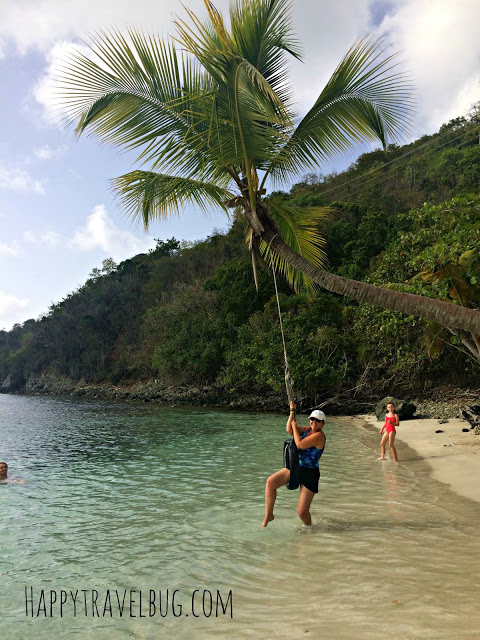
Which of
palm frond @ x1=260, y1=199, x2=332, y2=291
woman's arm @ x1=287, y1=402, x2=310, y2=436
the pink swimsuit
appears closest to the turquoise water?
the pink swimsuit

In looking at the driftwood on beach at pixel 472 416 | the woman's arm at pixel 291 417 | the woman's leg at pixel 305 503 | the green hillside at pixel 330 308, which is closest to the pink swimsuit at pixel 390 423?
the green hillside at pixel 330 308

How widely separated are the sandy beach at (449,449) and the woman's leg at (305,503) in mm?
2631

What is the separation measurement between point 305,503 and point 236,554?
0.99 metres

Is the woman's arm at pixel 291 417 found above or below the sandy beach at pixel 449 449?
above

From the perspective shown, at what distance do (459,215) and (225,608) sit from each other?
998 centimetres

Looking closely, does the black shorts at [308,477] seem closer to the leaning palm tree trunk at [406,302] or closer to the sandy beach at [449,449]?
the leaning palm tree trunk at [406,302]

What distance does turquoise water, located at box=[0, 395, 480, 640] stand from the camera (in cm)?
366

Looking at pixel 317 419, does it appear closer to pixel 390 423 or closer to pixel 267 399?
pixel 390 423

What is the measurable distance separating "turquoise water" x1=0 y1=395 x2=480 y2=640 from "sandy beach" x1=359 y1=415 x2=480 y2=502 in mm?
381

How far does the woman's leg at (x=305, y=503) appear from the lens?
18.0 feet

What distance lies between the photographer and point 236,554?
5.09 metres

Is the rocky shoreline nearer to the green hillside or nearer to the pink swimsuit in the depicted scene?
the green hillside

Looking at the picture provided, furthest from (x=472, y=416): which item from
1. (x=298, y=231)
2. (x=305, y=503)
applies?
(x=305, y=503)

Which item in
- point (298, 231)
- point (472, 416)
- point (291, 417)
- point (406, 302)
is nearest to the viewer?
point (291, 417)
